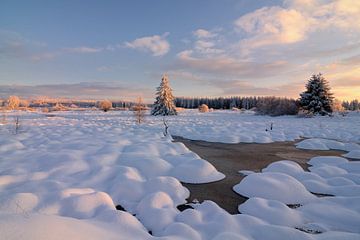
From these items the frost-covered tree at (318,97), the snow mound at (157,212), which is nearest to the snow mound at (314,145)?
the snow mound at (157,212)

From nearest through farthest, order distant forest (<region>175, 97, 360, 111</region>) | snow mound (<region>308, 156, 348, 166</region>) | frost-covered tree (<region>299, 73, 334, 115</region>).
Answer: snow mound (<region>308, 156, 348, 166</region>)
frost-covered tree (<region>299, 73, 334, 115</region>)
distant forest (<region>175, 97, 360, 111</region>)

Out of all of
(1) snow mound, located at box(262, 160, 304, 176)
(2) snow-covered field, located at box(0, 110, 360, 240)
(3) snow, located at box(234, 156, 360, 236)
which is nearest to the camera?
(2) snow-covered field, located at box(0, 110, 360, 240)

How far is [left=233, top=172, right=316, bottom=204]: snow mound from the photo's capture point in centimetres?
504

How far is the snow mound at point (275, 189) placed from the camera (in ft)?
16.5

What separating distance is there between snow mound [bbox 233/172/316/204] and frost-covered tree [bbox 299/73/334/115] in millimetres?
29197

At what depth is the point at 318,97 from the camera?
Result: 3120cm

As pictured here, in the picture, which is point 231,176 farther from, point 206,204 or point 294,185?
point 206,204

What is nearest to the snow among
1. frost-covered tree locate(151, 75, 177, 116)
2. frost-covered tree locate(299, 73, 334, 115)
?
frost-covered tree locate(299, 73, 334, 115)

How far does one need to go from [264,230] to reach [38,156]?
680 cm

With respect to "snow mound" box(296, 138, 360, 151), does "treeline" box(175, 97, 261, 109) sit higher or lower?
higher

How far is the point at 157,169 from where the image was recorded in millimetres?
6875

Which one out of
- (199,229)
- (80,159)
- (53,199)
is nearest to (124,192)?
(53,199)

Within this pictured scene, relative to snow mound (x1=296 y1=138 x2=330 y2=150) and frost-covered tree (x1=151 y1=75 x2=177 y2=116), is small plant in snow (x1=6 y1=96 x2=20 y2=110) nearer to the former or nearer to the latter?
frost-covered tree (x1=151 y1=75 x2=177 y2=116)

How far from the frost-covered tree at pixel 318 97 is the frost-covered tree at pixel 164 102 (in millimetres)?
18316
